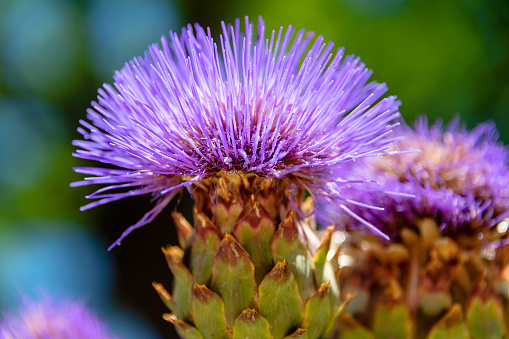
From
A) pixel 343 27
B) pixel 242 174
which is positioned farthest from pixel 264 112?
pixel 343 27

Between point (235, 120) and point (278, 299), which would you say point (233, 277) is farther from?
point (235, 120)

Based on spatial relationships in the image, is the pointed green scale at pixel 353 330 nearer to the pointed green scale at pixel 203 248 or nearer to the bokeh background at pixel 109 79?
the pointed green scale at pixel 203 248

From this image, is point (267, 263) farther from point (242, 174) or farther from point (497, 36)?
point (497, 36)

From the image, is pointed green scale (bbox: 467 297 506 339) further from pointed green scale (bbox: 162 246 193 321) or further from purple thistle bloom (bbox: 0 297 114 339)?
purple thistle bloom (bbox: 0 297 114 339)

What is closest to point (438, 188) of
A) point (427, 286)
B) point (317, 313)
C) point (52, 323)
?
point (427, 286)

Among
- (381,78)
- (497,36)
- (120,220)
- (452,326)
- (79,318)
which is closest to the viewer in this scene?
(452,326)

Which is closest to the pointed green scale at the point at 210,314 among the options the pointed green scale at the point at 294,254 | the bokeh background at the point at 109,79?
the pointed green scale at the point at 294,254
